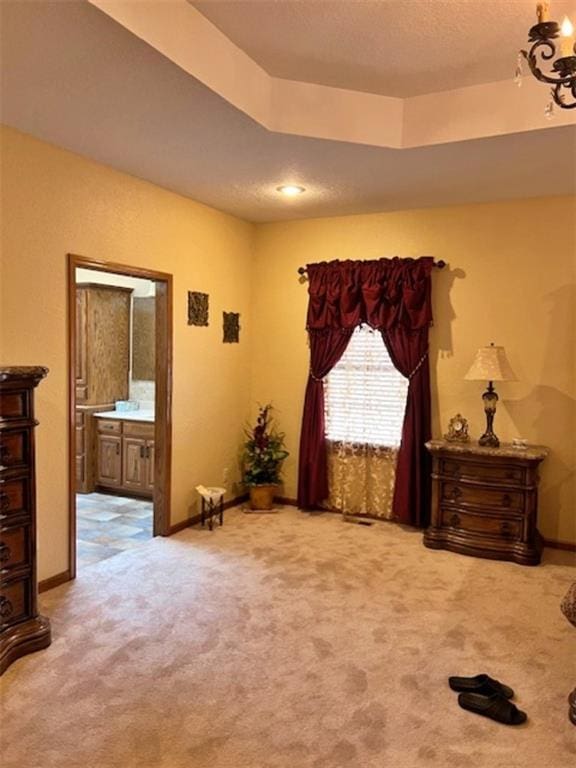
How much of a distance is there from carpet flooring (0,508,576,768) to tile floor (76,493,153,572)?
0.21 m

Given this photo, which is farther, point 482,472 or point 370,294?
point 370,294

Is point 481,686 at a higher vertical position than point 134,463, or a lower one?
lower

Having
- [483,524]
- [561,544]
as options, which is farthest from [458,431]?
[561,544]

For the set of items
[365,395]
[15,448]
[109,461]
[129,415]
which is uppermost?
[365,395]

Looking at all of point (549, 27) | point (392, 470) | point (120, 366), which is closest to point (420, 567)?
point (392, 470)

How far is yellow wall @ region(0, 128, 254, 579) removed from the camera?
10.7 feet

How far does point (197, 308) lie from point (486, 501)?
106 inches

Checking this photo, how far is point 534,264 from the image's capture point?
4.42 m

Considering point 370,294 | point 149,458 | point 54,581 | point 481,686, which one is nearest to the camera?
point 481,686

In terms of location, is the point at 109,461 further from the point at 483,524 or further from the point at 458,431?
the point at 483,524

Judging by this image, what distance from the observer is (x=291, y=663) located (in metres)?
2.71

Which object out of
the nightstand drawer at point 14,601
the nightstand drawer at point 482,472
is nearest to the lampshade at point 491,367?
the nightstand drawer at point 482,472

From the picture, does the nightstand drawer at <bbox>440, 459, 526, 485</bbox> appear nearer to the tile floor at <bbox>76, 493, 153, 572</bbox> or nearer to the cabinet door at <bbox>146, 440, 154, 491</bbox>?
the tile floor at <bbox>76, 493, 153, 572</bbox>

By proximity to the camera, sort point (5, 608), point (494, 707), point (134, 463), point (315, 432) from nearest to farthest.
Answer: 1. point (494, 707)
2. point (5, 608)
3. point (315, 432)
4. point (134, 463)
